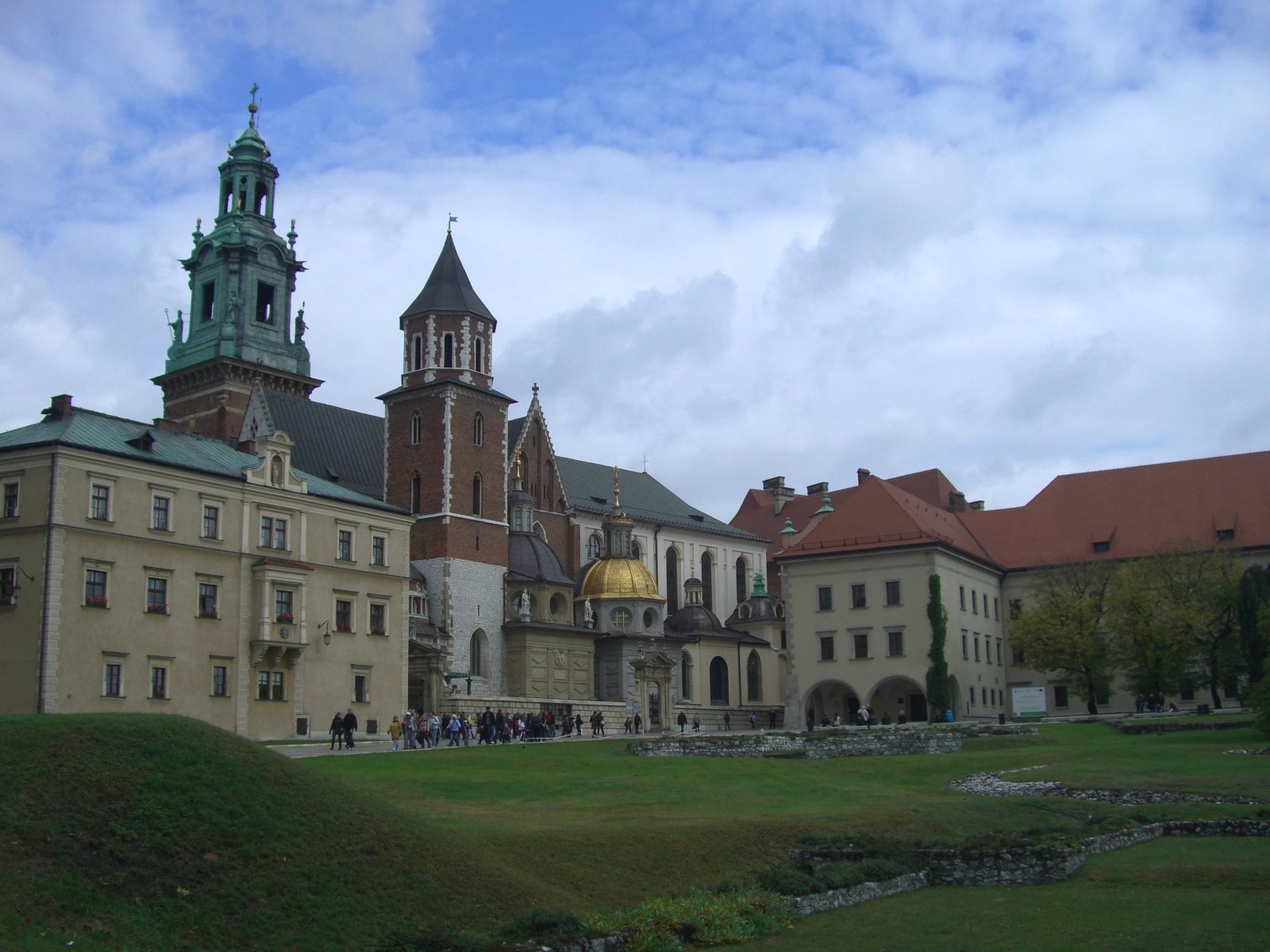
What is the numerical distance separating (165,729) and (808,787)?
2023 centimetres

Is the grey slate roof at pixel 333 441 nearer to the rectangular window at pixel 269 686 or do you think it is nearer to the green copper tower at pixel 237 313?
the green copper tower at pixel 237 313

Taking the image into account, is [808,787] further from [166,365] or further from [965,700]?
[166,365]

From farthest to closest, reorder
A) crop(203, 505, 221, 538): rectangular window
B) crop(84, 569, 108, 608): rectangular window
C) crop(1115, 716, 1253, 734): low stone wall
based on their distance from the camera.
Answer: crop(1115, 716, 1253, 734): low stone wall < crop(203, 505, 221, 538): rectangular window < crop(84, 569, 108, 608): rectangular window

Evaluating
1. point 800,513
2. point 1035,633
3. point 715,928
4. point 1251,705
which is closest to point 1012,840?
point 715,928

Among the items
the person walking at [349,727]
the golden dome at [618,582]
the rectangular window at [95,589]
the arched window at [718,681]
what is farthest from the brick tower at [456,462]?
the rectangular window at [95,589]

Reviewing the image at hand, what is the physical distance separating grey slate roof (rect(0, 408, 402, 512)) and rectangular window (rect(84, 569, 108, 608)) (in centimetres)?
417

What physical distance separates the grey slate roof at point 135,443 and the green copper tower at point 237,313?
34.5 metres

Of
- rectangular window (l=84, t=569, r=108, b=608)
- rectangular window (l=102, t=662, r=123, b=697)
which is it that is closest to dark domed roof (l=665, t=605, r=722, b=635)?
rectangular window (l=102, t=662, r=123, b=697)

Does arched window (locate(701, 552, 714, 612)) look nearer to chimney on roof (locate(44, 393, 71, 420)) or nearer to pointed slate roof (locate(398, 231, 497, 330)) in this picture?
pointed slate roof (locate(398, 231, 497, 330))

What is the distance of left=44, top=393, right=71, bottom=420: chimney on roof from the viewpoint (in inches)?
2041

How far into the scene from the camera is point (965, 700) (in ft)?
253

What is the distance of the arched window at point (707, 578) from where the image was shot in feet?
351

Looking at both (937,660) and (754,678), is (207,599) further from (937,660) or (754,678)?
(754,678)

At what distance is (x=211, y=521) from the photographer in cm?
5362
